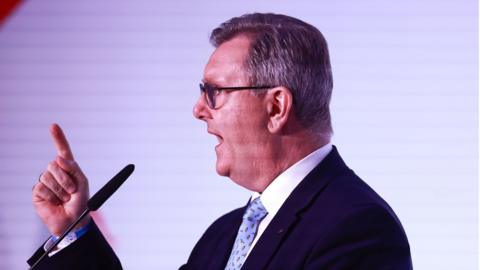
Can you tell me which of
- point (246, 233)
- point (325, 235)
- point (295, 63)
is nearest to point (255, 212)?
point (246, 233)

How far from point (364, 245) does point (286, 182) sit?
1.31 ft

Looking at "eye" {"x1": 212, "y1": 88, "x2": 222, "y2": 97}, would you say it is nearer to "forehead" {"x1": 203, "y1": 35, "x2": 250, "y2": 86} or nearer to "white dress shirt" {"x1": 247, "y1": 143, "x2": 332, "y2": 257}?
"forehead" {"x1": 203, "y1": 35, "x2": 250, "y2": 86}

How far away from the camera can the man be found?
2.23 m

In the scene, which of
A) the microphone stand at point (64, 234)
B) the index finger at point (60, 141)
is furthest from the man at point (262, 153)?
the microphone stand at point (64, 234)

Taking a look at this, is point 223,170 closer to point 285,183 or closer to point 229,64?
point 285,183

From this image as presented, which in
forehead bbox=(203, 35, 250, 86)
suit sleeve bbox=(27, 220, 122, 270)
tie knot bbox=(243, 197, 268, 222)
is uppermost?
forehead bbox=(203, 35, 250, 86)

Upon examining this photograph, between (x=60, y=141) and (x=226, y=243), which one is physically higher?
(x=60, y=141)

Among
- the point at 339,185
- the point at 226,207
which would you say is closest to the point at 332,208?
the point at 339,185

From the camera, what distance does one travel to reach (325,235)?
6.80ft

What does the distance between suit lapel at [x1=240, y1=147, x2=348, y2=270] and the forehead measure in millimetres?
364

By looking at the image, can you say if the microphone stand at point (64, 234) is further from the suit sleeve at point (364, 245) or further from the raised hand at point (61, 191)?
the suit sleeve at point (364, 245)

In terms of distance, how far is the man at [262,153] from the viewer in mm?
2229

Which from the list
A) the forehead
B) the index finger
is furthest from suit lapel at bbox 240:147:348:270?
the index finger

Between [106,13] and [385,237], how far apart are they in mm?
1474
